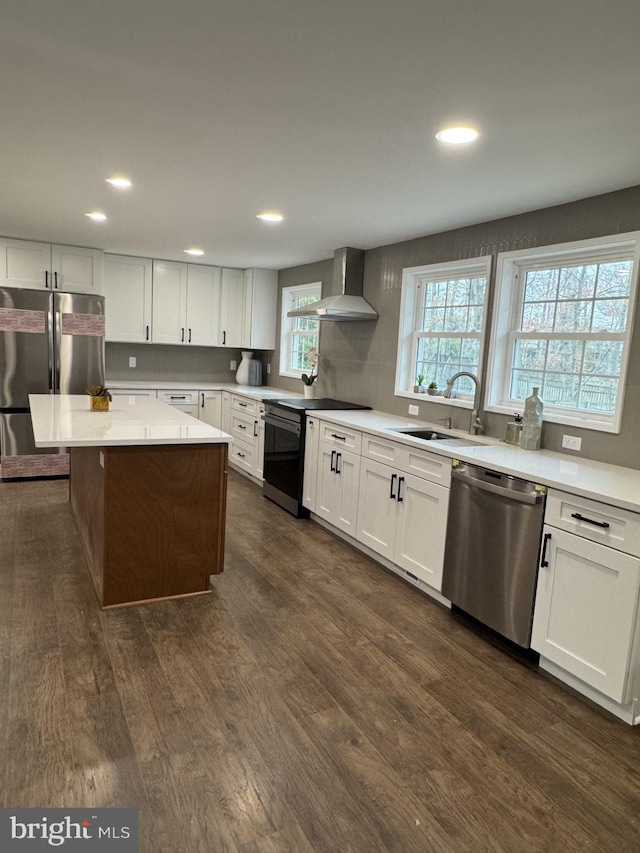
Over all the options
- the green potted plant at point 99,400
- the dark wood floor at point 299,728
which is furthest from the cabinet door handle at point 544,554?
the green potted plant at point 99,400

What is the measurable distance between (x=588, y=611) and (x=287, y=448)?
284 cm

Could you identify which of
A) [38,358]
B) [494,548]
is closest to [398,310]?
[494,548]

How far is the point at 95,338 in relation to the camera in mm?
5492

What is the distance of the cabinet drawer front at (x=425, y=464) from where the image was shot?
3.08m

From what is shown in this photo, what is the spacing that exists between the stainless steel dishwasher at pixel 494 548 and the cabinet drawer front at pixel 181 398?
3.94m

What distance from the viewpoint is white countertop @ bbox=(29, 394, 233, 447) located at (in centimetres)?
273

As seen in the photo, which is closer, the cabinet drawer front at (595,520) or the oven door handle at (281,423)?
the cabinet drawer front at (595,520)

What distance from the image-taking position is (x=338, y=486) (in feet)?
13.5

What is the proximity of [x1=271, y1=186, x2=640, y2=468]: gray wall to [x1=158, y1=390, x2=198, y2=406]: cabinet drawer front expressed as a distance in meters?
1.01

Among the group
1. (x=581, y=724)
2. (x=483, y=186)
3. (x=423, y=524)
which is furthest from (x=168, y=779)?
(x=483, y=186)

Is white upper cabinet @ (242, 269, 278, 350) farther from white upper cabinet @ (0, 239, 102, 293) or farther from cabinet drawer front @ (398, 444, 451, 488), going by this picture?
cabinet drawer front @ (398, 444, 451, 488)

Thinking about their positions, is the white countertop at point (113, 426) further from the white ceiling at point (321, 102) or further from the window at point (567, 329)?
the window at point (567, 329)

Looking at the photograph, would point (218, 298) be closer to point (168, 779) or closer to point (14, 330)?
point (14, 330)

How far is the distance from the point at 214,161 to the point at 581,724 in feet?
9.63
